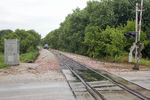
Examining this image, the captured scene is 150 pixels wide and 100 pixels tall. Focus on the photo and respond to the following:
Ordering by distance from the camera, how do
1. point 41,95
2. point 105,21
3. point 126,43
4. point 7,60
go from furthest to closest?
point 105,21
point 126,43
point 7,60
point 41,95

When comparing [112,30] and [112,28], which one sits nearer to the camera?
[112,30]

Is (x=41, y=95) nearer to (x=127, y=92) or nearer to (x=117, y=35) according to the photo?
(x=127, y=92)

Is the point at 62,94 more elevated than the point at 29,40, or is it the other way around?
the point at 29,40

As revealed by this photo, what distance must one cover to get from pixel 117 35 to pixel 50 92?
12.6 meters

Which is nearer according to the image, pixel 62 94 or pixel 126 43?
pixel 62 94

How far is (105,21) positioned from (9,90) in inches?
862

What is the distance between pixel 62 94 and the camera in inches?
231

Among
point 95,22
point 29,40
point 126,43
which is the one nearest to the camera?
point 126,43

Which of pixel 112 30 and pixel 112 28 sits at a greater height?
pixel 112 28

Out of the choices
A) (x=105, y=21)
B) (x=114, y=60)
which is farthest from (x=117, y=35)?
(x=105, y=21)

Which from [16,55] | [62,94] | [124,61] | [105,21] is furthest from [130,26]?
[62,94]

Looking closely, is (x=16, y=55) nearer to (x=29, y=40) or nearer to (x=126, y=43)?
(x=126, y=43)

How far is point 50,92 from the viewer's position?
616 cm

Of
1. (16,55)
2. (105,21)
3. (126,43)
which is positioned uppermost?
(105,21)
